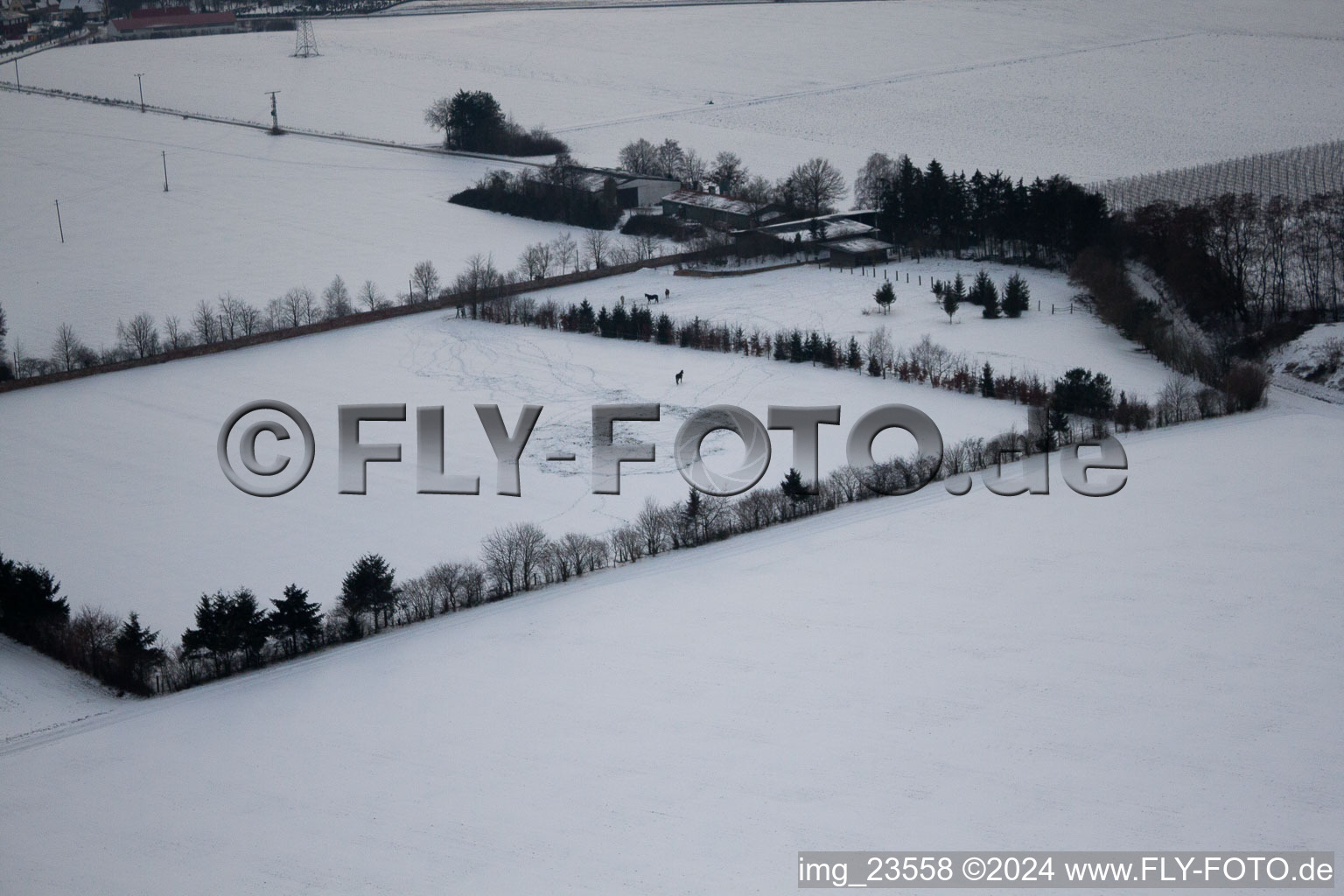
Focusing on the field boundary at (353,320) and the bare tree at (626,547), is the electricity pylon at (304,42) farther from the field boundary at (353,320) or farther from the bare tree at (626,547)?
the bare tree at (626,547)

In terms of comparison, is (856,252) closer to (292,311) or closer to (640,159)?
(640,159)

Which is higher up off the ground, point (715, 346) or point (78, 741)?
point (715, 346)

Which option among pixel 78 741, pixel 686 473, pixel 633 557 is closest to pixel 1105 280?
pixel 686 473

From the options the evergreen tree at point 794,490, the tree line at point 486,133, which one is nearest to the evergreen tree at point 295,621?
the evergreen tree at point 794,490

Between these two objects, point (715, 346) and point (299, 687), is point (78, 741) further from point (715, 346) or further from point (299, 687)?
point (715, 346)

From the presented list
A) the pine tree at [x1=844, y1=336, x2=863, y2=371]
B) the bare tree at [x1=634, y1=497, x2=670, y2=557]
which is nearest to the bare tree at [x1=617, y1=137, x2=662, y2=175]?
the pine tree at [x1=844, y1=336, x2=863, y2=371]

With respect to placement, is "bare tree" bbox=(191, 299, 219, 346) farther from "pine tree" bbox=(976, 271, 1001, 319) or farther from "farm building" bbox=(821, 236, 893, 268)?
"pine tree" bbox=(976, 271, 1001, 319)
